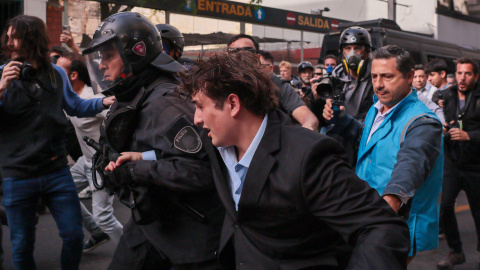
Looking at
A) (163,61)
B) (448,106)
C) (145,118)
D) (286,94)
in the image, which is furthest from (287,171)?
(448,106)

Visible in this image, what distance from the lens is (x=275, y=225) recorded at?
2131 millimetres

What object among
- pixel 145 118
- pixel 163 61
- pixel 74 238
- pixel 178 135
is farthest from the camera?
pixel 74 238

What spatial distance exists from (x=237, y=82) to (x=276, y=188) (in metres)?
0.44

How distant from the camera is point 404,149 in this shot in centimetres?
295

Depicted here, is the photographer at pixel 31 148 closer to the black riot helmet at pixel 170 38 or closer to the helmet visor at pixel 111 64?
the black riot helmet at pixel 170 38

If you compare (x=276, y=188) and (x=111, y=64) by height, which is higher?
(x=111, y=64)

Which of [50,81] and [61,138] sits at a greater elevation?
[50,81]

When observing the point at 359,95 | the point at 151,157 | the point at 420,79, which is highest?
the point at 420,79

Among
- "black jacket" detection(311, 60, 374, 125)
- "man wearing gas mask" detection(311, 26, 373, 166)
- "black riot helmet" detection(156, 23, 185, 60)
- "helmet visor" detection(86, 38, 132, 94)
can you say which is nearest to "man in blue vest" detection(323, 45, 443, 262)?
"man wearing gas mask" detection(311, 26, 373, 166)

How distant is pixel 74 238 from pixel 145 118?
1.65 meters

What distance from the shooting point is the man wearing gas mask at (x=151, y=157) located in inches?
107

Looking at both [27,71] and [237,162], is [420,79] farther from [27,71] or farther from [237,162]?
[237,162]

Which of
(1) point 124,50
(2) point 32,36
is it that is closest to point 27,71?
(2) point 32,36

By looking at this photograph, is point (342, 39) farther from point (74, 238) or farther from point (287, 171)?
point (287, 171)
